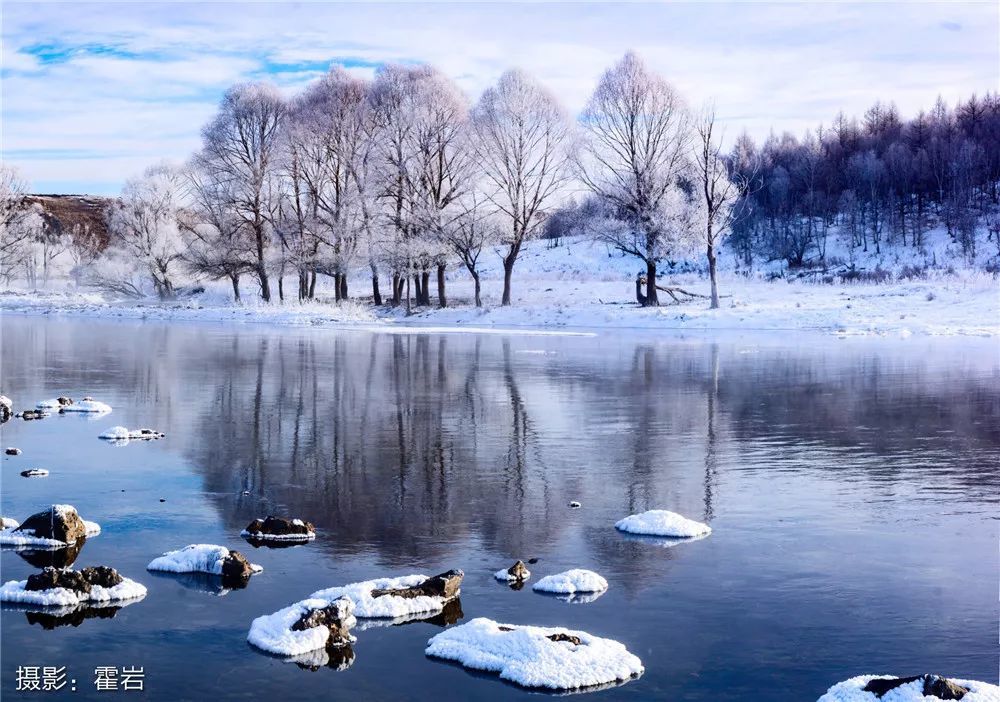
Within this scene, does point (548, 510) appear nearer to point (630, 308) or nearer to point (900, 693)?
point (900, 693)

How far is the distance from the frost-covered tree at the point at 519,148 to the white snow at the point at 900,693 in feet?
141

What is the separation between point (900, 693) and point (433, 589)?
10.1 ft

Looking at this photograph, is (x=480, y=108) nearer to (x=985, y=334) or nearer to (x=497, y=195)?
(x=497, y=195)

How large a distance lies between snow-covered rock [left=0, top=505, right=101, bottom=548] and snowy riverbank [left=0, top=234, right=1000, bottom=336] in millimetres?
30357

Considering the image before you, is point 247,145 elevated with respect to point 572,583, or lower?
elevated

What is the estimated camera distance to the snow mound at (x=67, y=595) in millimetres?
7199

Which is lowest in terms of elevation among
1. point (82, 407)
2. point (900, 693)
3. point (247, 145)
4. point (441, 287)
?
point (900, 693)

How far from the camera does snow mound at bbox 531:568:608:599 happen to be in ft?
24.9

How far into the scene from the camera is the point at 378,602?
7109mm

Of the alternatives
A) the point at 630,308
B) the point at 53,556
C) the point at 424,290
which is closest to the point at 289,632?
the point at 53,556

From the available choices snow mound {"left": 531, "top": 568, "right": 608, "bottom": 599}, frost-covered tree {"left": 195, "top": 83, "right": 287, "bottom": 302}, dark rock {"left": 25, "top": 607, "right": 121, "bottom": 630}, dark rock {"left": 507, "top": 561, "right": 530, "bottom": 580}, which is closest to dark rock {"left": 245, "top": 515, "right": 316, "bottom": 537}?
dark rock {"left": 25, "top": 607, "right": 121, "bottom": 630}

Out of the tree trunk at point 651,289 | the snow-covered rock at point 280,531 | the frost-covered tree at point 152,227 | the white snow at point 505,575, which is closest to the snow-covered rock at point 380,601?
the white snow at point 505,575

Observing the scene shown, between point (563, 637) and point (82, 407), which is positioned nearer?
point (563, 637)

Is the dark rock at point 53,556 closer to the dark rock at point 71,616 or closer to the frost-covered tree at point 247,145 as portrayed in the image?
the dark rock at point 71,616
